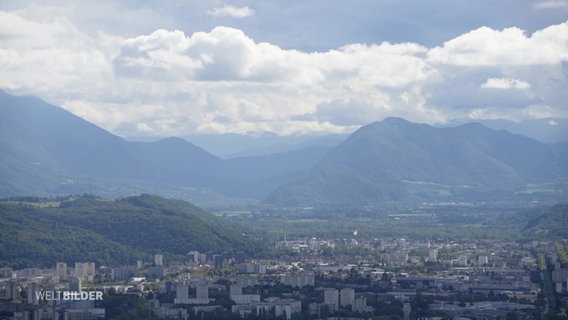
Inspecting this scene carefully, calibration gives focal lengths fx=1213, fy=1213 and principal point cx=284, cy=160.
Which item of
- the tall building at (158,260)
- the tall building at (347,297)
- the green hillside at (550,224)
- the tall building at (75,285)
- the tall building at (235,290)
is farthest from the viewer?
the green hillside at (550,224)

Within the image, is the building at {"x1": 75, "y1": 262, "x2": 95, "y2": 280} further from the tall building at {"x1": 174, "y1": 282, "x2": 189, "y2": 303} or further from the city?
the tall building at {"x1": 174, "y1": 282, "x2": 189, "y2": 303}

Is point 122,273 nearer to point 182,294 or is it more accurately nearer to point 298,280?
point 298,280

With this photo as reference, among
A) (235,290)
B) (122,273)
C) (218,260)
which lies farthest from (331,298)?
(218,260)

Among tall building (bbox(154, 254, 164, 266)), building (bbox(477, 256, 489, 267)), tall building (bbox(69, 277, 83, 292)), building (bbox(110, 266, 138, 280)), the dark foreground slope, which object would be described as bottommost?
tall building (bbox(69, 277, 83, 292))

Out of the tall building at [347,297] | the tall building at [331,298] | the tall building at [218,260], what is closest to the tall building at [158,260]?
the tall building at [218,260]

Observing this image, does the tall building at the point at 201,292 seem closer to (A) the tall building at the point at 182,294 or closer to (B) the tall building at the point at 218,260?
(A) the tall building at the point at 182,294

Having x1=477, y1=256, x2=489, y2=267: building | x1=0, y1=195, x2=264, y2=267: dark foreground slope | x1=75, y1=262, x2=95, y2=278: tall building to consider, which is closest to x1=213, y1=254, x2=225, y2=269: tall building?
x1=0, y1=195, x2=264, y2=267: dark foreground slope
